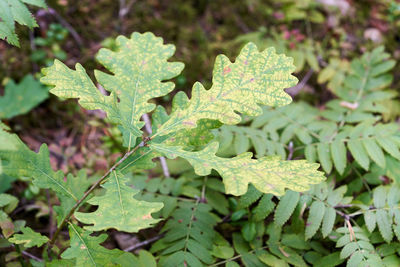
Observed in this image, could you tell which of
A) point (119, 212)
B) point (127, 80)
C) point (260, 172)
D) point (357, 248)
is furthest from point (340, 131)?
point (119, 212)

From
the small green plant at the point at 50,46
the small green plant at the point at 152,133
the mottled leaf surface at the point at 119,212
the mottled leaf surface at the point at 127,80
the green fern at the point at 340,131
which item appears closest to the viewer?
the mottled leaf surface at the point at 119,212

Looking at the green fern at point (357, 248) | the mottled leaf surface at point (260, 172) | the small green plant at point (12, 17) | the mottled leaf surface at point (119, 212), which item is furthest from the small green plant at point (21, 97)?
the green fern at point (357, 248)

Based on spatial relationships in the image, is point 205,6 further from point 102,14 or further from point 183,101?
point 183,101

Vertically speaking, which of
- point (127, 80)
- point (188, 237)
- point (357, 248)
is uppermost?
point (127, 80)

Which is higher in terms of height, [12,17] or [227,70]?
[12,17]

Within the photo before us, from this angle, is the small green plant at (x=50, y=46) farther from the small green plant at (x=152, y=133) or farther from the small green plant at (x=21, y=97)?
the small green plant at (x=152, y=133)

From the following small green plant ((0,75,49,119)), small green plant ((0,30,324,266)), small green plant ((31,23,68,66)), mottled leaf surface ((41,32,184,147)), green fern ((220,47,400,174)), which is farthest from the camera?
small green plant ((31,23,68,66))

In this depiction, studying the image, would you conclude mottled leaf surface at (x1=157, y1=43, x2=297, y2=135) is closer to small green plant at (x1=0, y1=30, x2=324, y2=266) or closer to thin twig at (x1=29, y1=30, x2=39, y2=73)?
small green plant at (x1=0, y1=30, x2=324, y2=266)

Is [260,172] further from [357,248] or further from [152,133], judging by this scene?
[357,248]

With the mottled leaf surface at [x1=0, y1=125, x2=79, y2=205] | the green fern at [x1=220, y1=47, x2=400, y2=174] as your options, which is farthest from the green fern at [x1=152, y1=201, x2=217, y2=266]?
the mottled leaf surface at [x1=0, y1=125, x2=79, y2=205]
